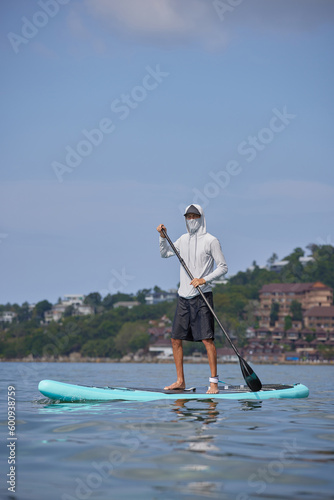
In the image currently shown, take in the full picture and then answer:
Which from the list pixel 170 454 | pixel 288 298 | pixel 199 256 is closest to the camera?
pixel 170 454

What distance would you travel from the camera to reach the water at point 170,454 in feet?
13.6

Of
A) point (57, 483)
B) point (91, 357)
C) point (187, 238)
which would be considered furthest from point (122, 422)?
point (91, 357)

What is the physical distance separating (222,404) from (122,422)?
2.24 m

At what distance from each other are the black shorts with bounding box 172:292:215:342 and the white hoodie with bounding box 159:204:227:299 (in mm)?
113

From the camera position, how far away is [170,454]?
16.4ft

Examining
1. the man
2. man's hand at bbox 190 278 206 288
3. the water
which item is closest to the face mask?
the man

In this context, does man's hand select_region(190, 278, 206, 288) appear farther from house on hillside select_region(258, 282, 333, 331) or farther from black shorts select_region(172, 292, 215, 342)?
house on hillside select_region(258, 282, 333, 331)

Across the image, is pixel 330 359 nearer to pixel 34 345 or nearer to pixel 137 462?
pixel 34 345

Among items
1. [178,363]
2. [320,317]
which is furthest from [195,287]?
[320,317]

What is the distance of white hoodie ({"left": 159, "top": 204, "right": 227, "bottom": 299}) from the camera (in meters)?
9.47

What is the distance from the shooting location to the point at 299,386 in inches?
412

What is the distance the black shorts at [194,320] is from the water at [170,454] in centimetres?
163

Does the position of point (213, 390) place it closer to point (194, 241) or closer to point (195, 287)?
point (195, 287)

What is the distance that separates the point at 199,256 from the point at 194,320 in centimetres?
89
